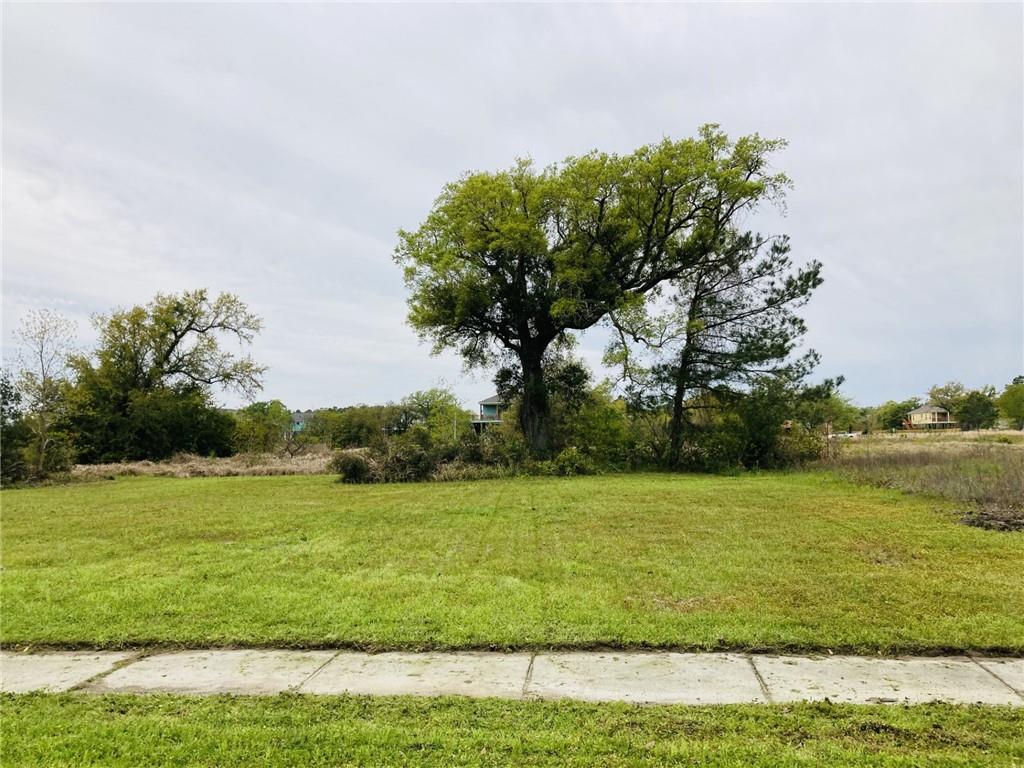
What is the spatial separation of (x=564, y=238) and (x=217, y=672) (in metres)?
19.8

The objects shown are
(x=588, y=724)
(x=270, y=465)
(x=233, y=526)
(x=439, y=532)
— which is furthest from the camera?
(x=270, y=465)

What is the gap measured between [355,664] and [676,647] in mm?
2126

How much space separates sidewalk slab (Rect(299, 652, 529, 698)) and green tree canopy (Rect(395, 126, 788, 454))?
16.4m

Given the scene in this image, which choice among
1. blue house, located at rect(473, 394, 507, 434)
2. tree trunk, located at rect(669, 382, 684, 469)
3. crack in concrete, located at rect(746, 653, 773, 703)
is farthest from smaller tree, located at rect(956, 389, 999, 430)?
crack in concrete, located at rect(746, 653, 773, 703)

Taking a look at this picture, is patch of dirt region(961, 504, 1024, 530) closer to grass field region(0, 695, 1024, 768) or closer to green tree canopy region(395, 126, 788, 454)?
grass field region(0, 695, 1024, 768)

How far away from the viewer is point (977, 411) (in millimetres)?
58688

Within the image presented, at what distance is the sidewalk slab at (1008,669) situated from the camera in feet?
10.7

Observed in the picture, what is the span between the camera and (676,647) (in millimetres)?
3893

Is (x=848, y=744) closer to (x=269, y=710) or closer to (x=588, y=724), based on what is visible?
(x=588, y=724)

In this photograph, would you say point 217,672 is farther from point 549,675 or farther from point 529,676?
point 549,675

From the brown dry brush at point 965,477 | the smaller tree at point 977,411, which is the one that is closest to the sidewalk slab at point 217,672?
the brown dry brush at point 965,477

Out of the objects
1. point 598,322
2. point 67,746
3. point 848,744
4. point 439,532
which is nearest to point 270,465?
point 598,322

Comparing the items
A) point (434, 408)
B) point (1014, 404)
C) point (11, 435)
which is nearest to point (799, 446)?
point (11, 435)

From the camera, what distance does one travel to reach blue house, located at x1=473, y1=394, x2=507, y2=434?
24.3 metres
